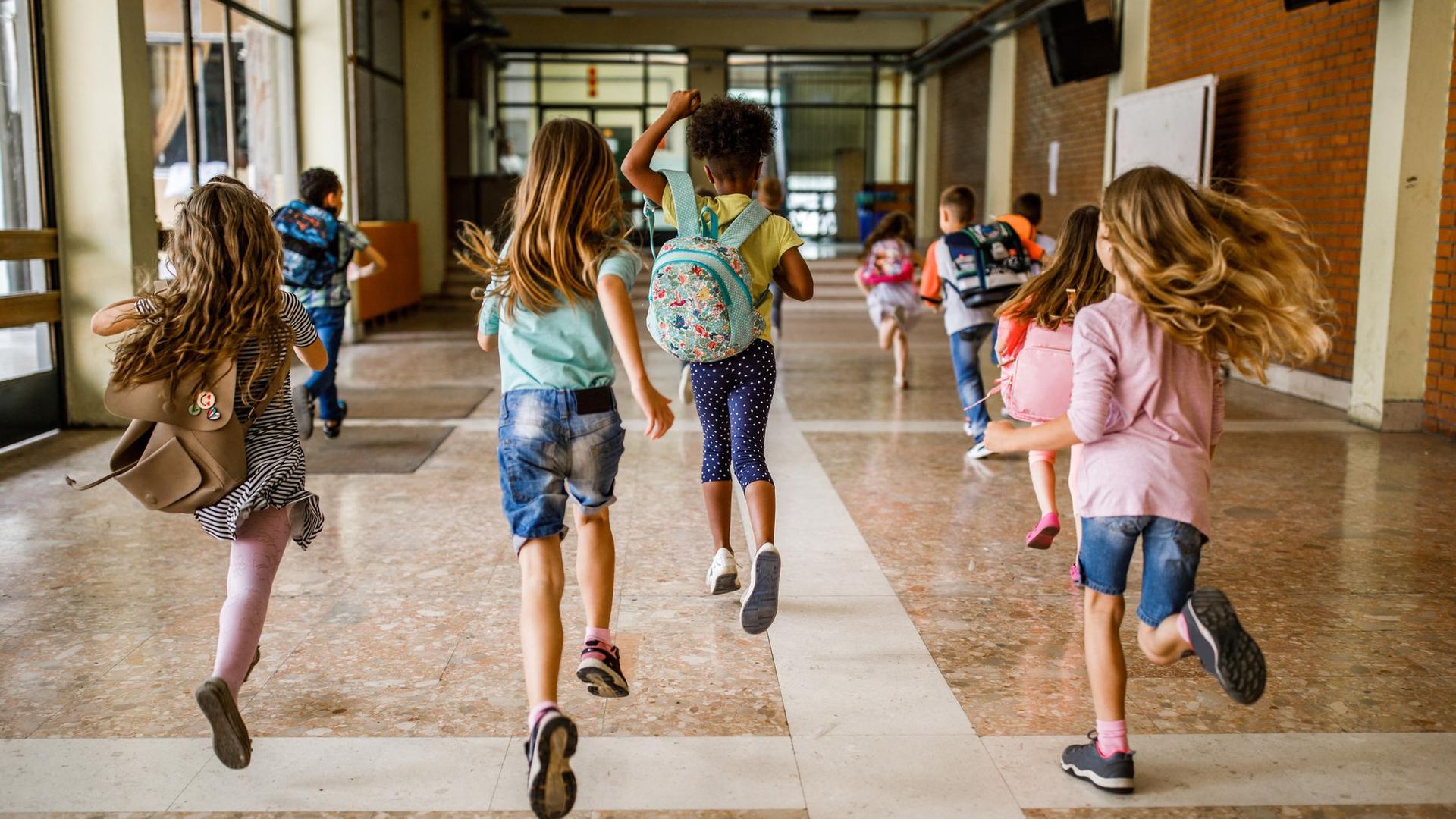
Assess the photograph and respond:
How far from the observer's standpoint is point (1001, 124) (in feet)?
56.7

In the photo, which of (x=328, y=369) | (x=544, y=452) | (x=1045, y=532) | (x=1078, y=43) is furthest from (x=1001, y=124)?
(x=544, y=452)

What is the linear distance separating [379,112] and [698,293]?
12.7 meters

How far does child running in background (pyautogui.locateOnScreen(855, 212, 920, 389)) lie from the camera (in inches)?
360

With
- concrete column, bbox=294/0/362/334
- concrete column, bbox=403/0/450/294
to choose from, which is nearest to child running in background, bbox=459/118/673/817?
concrete column, bbox=294/0/362/334

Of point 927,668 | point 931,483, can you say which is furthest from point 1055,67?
point 927,668

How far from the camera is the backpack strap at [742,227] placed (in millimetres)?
3555

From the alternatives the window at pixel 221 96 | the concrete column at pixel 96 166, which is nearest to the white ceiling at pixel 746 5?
the window at pixel 221 96

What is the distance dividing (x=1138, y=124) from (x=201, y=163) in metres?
7.74

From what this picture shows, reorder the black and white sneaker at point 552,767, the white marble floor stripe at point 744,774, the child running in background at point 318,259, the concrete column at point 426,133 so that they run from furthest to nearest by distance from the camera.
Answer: the concrete column at point 426,133, the child running in background at point 318,259, the white marble floor stripe at point 744,774, the black and white sneaker at point 552,767

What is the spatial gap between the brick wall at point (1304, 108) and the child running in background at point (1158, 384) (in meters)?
5.11

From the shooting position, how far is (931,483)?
19.8ft

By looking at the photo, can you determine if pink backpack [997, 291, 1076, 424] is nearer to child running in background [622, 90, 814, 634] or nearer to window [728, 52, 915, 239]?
child running in background [622, 90, 814, 634]

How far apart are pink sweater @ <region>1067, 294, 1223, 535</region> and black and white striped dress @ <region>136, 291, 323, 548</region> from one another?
1804 millimetres

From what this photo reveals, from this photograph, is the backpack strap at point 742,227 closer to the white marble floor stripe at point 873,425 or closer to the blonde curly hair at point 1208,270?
the blonde curly hair at point 1208,270
